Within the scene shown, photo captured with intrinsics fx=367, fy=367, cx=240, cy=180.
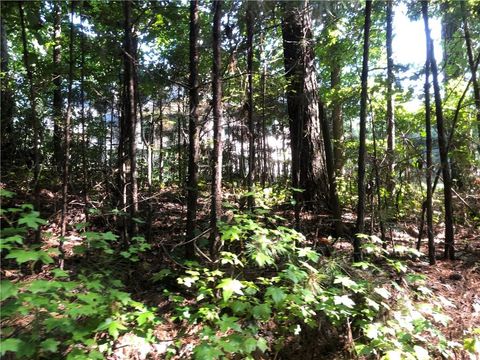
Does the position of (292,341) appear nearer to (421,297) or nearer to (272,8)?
(421,297)

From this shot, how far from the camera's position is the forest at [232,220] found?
341 centimetres

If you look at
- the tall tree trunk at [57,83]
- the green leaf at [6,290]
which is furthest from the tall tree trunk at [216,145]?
the tall tree trunk at [57,83]

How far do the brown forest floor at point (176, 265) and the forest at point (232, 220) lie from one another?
26 millimetres

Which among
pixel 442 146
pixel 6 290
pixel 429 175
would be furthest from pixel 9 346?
pixel 442 146

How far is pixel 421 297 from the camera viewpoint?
429 centimetres

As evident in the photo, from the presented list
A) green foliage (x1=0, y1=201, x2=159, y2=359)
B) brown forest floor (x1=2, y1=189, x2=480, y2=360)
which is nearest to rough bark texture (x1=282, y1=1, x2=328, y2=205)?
brown forest floor (x1=2, y1=189, x2=480, y2=360)

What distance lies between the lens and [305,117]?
7.11 metres

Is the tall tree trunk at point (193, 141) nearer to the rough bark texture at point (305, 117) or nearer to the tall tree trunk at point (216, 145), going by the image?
the tall tree trunk at point (216, 145)

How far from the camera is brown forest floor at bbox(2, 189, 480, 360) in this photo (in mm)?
3920

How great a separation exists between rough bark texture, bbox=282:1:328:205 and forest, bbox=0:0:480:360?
41 millimetres

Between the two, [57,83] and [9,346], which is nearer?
[9,346]

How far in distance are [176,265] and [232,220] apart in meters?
1.05

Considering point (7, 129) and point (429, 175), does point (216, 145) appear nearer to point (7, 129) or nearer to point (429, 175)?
point (429, 175)

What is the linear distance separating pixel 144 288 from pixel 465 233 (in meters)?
6.18
